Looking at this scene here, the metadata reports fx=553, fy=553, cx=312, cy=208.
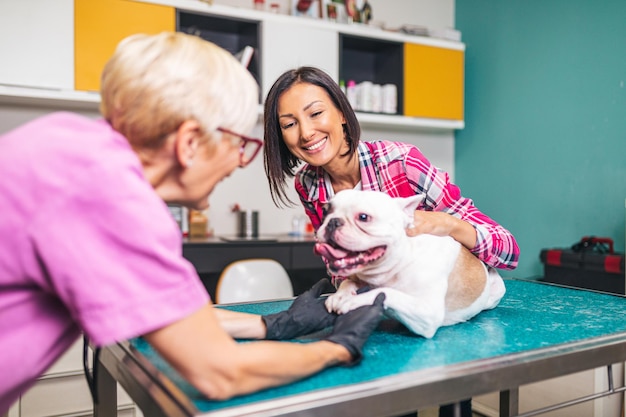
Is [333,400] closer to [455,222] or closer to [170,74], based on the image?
[170,74]

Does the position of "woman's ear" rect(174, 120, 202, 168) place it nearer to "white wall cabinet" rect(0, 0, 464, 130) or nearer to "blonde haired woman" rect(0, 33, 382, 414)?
"blonde haired woman" rect(0, 33, 382, 414)

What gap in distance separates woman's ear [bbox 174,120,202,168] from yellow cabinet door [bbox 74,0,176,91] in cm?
228

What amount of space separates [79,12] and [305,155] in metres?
1.89

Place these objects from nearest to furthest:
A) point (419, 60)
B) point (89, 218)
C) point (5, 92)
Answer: point (89, 218) < point (5, 92) < point (419, 60)

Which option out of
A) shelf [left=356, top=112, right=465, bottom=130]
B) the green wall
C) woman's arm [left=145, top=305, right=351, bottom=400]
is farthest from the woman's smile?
the green wall

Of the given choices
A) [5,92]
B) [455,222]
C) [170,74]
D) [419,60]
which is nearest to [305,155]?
[455,222]

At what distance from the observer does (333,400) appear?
0.78 meters

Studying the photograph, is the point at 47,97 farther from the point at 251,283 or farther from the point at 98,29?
the point at 251,283

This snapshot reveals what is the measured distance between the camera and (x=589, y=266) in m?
2.67

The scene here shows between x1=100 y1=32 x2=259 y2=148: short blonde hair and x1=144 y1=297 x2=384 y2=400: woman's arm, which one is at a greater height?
x1=100 y1=32 x2=259 y2=148: short blonde hair

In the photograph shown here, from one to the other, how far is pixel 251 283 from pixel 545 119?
2.10 metres

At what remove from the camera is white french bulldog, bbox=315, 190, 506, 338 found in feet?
3.52

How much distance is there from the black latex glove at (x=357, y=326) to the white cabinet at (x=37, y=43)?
2.31 m

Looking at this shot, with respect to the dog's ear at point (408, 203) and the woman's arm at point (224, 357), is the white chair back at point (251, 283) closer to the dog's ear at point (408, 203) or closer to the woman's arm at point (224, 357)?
the dog's ear at point (408, 203)
